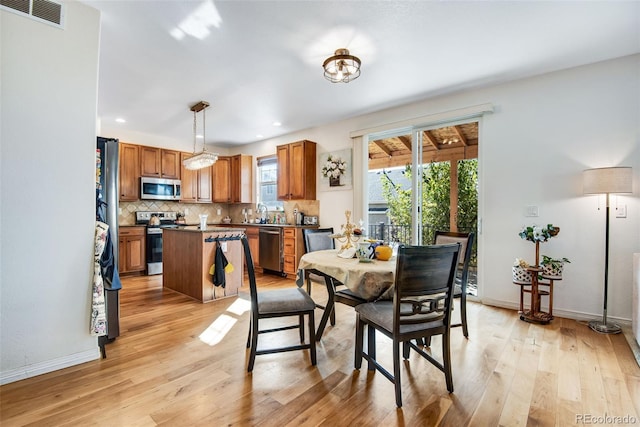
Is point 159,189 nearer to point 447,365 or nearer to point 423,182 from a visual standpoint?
point 423,182

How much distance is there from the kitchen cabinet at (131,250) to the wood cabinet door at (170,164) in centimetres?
122

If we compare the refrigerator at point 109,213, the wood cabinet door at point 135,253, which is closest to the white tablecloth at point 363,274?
the refrigerator at point 109,213

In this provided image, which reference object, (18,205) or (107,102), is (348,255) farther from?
(107,102)

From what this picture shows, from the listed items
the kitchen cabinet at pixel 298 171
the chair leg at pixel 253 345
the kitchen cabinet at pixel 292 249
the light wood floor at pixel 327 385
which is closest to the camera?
the light wood floor at pixel 327 385

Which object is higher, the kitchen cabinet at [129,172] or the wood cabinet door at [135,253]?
the kitchen cabinet at [129,172]

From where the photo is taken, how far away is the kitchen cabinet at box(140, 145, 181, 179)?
5.56 m

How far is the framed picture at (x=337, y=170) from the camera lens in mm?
4883

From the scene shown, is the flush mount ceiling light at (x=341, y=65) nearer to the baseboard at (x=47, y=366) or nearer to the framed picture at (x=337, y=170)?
the framed picture at (x=337, y=170)

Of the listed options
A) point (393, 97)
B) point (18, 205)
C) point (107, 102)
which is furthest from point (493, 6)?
point (107, 102)

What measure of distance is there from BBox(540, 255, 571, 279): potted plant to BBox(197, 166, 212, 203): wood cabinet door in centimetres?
602

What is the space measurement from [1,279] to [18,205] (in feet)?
1.59

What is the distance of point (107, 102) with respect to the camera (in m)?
4.09

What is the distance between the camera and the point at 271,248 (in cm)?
525

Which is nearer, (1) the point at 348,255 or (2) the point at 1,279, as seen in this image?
(2) the point at 1,279
